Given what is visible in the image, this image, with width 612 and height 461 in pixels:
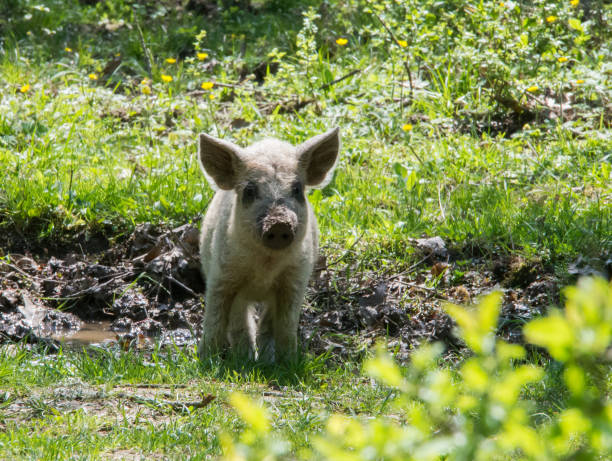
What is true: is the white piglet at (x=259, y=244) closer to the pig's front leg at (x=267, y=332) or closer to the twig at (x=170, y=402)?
the pig's front leg at (x=267, y=332)

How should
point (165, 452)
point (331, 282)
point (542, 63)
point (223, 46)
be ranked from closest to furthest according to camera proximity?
1. point (165, 452)
2. point (331, 282)
3. point (542, 63)
4. point (223, 46)

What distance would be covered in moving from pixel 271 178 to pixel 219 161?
587 millimetres

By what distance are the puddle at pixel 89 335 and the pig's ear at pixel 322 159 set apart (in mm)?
2249

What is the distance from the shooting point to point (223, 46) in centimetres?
1189

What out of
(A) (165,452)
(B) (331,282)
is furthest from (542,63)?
(A) (165,452)

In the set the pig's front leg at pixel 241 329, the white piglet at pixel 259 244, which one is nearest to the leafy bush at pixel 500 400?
the white piglet at pixel 259 244

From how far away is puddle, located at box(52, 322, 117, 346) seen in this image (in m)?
6.50

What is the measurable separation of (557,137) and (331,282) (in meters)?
3.53

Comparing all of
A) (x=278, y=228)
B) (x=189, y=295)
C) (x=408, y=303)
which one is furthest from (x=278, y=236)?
(x=189, y=295)

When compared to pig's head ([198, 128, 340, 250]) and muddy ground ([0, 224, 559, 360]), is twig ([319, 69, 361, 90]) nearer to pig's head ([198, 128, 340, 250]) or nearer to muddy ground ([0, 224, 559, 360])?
muddy ground ([0, 224, 559, 360])

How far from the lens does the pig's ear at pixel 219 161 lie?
5.84 metres

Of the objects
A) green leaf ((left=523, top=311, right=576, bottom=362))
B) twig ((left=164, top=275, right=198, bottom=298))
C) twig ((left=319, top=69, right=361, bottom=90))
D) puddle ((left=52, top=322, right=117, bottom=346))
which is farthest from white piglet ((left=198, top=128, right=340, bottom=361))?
twig ((left=319, top=69, right=361, bottom=90))

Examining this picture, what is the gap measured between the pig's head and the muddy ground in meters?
1.30

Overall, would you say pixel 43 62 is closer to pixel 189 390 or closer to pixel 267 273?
pixel 267 273
